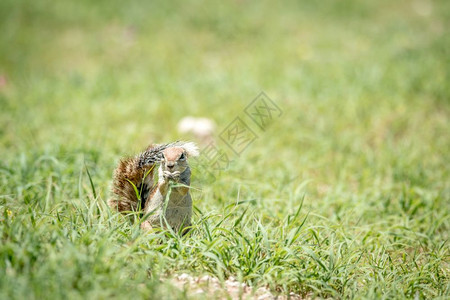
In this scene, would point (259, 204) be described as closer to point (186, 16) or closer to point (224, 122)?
point (224, 122)

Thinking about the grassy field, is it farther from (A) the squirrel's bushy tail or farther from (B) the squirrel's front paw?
(B) the squirrel's front paw

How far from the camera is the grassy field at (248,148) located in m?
2.26

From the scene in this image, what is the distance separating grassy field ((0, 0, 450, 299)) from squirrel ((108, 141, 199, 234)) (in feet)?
0.41

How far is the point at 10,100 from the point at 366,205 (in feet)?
17.1

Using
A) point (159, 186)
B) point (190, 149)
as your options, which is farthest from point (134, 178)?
point (190, 149)

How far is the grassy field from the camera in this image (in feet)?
7.42

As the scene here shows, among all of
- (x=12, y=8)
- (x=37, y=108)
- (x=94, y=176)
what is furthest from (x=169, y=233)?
(x=12, y=8)

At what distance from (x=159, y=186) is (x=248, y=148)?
288 cm

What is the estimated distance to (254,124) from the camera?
5953mm

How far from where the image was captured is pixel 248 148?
17.0 ft

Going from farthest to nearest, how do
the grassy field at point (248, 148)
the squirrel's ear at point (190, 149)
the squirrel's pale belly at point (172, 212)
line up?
the squirrel's ear at point (190, 149) < the squirrel's pale belly at point (172, 212) < the grassy field at point (248, 148)

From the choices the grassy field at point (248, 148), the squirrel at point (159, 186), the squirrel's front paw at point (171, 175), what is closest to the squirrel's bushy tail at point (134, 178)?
the squirrel at point (159, 186)

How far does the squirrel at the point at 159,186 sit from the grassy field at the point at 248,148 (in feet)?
0.41

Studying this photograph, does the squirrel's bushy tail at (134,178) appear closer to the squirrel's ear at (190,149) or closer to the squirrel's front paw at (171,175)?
the squirrel's ear at (190,149)
